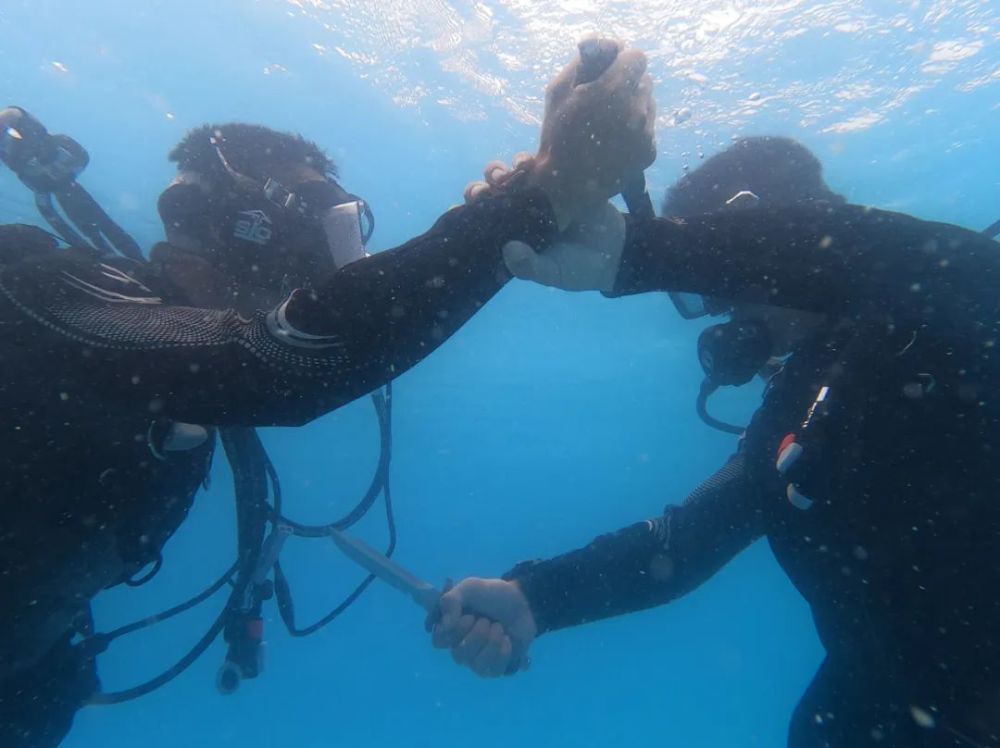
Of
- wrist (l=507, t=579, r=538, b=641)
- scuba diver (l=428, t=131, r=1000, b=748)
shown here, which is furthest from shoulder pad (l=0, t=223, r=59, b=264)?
wrist (l=507, t=579, r=538, b=641)

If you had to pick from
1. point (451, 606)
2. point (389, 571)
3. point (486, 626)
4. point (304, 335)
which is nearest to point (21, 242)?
point (304, 335)

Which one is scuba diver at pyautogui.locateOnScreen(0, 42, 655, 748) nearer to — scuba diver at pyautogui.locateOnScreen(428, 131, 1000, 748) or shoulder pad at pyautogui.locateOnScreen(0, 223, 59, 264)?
shoulder pad at pyautogui.locateOnScreen(0, 223, 59, 264)

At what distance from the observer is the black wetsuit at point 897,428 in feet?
7.27

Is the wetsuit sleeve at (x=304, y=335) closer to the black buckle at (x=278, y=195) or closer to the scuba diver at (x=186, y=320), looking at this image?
the scuba diver at (x=186, y=320)

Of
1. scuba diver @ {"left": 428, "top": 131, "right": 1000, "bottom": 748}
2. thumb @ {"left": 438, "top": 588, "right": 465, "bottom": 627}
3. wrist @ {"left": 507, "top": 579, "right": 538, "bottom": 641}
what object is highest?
scuba diver @ {"left": 428, "top": 131, "right": 1000, "bottom": 748}

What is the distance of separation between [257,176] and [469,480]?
6158cm

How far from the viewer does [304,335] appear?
1.86 m

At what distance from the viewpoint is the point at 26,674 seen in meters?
3.60

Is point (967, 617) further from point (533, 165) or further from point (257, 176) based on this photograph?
point (257, 176)

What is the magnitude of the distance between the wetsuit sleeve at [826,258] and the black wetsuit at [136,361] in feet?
1.77

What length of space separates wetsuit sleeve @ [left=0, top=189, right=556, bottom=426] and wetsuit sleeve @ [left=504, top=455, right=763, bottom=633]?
2.58m

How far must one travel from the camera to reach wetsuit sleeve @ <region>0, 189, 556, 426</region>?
185cm

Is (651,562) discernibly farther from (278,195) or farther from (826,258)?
(278,195)

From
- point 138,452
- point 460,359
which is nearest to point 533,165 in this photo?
point 138,452
